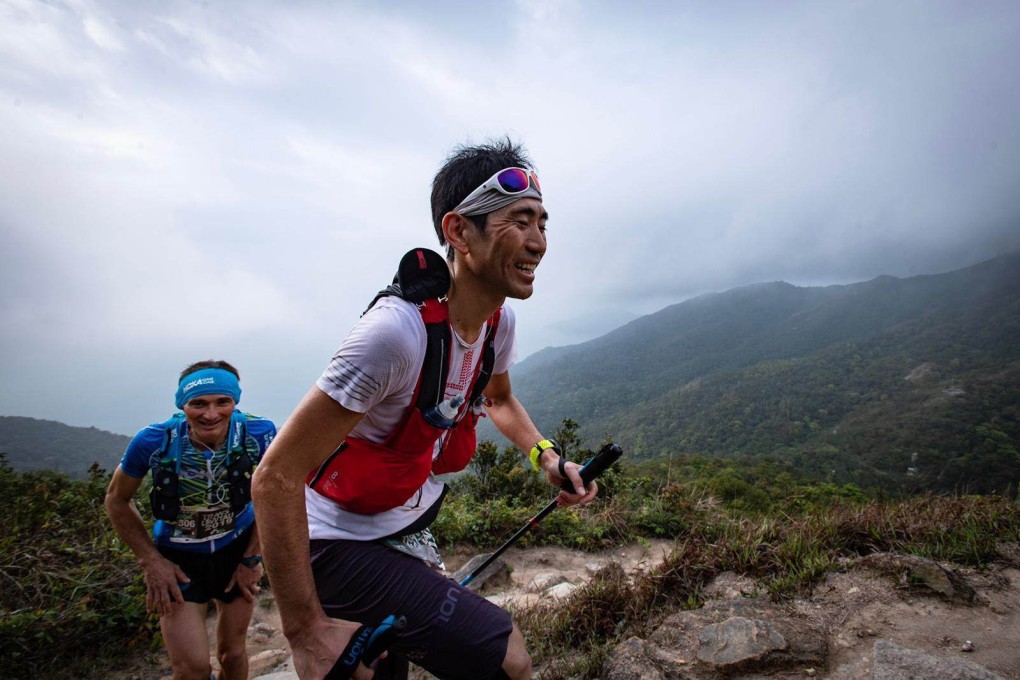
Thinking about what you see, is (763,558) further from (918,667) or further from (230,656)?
(230,656)

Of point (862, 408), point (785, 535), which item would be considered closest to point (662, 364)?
point (862, 408)

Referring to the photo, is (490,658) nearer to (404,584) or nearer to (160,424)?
(404,584)

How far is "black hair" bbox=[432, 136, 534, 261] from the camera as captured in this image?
2184mm

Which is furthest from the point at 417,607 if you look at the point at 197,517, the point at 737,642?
the point at 197,517

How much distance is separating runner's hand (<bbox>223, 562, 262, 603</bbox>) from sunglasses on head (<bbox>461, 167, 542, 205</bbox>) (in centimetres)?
318

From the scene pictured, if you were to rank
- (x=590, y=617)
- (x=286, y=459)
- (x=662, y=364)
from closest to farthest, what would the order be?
1. (x=286, y=459)
2. (x=590, y=617)
3. (x=662, y=364)

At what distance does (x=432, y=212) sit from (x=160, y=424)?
2.66 metres

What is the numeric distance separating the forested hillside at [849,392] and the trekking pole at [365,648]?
6.47 m

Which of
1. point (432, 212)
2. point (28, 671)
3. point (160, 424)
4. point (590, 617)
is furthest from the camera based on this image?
point (28, 671)

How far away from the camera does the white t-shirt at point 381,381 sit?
1443mm

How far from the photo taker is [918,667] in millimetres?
2455

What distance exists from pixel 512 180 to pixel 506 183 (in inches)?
1.5

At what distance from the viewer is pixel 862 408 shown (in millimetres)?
71688

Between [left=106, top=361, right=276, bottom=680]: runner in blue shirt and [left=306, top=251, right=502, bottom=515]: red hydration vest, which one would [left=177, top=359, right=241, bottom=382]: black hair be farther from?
[left=306, top=251, right=502, bottom=515]: red hydration vest
